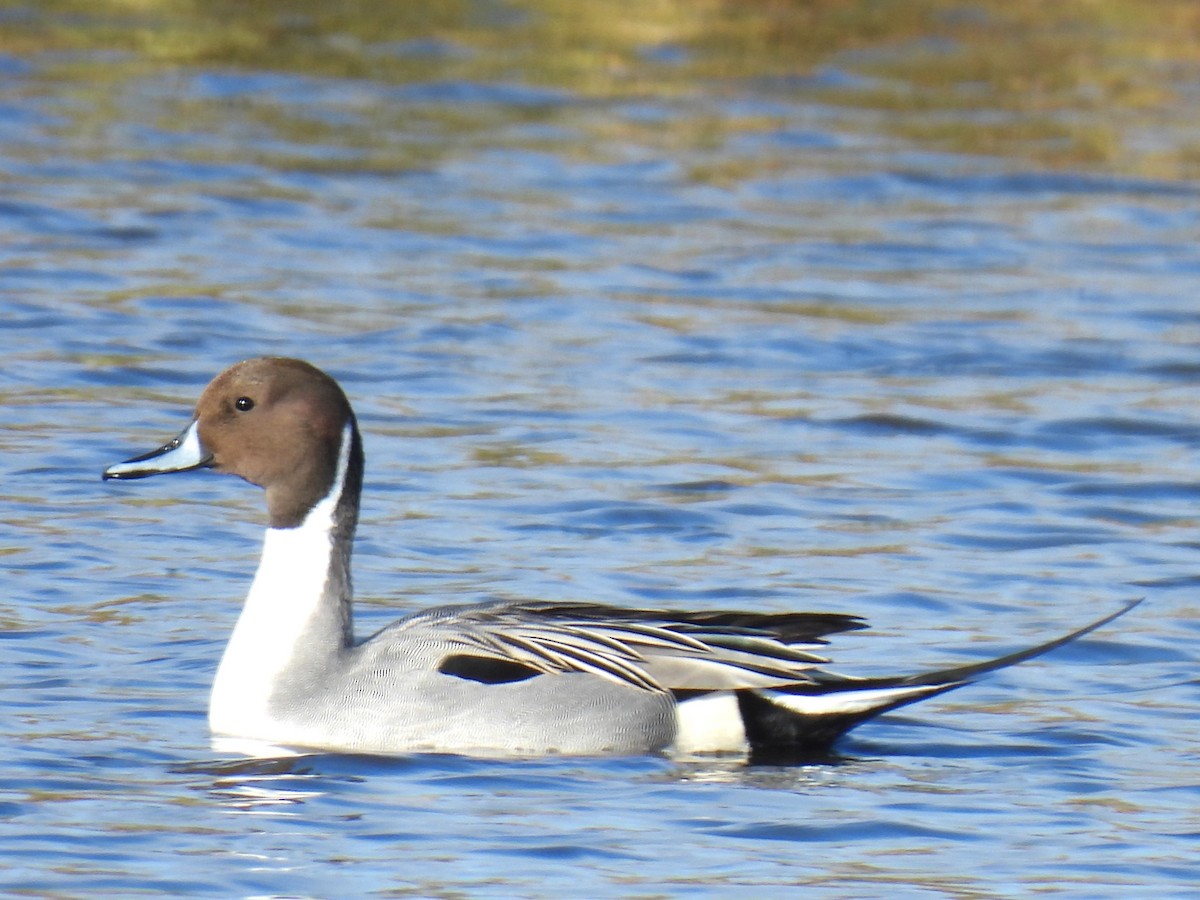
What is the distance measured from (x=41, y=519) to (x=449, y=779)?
306 centimetres

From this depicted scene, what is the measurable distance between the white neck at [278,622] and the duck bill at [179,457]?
1.00 feet

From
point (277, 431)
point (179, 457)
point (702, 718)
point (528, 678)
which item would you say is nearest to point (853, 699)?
point (702, 718)

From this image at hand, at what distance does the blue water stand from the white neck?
0.45 ft

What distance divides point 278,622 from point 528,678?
27.8 inches

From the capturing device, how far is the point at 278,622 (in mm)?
7023

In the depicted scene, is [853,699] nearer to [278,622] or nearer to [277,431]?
[278,622]

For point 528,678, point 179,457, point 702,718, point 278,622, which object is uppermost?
point 179,457

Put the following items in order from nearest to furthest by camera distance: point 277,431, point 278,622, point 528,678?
point 528,678
point 278,622
point 277,431

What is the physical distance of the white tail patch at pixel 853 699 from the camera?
6.83 m

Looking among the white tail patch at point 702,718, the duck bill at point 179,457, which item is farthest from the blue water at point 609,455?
the duck bill at point 179,457

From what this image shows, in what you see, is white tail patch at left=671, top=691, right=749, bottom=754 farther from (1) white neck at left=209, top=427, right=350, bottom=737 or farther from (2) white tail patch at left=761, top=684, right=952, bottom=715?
(1) white neck at left=209, top=427, right=350, bottom=737

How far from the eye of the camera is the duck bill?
23.9ft

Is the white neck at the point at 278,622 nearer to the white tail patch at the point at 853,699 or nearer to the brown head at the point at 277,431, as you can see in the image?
the brown head at the point at 277,431

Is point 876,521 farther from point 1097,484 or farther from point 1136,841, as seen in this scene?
point 1136,841
